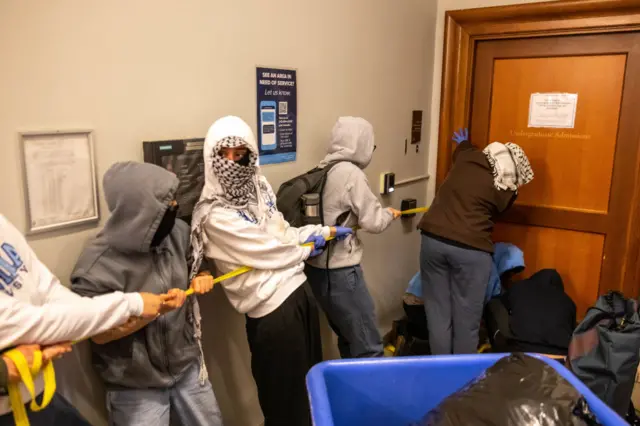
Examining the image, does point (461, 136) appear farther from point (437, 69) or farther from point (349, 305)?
point (349, 305)

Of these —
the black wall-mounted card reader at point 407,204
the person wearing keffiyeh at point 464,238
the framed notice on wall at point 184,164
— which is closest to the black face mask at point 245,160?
the framed notice on wall at point 184,164

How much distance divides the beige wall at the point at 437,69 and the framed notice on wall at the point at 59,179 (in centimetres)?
222

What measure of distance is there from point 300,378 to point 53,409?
2.55ft

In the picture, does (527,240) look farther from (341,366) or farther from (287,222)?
(341,366)

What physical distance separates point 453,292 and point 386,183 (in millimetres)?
662

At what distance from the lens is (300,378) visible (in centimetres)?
173

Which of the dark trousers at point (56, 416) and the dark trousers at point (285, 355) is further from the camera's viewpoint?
the dark trousers at point (285, 355)

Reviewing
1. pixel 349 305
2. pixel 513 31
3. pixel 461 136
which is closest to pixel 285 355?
pixel 349 305

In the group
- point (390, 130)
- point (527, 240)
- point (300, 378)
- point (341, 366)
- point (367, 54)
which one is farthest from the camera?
point (527, 240)

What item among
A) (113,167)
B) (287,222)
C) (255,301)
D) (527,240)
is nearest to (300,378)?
(255,301)

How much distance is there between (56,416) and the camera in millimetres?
1178

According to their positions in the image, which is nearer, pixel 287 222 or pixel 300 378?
pixel 300 378

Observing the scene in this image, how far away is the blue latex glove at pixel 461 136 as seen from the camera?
9.29 feet

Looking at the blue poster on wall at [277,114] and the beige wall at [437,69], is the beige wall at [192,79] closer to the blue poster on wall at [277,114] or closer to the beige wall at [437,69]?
the blue poster on wall at [277,114]
